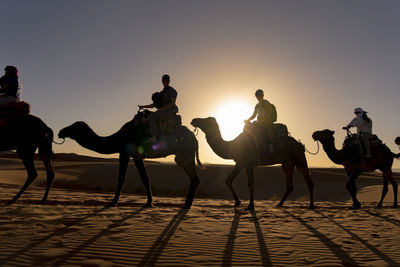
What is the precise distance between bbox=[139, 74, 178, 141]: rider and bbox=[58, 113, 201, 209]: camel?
285 millimetres

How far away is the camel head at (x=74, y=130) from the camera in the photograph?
30.2 feet

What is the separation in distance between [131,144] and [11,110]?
129 inches

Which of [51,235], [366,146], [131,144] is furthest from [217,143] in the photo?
[51,235]

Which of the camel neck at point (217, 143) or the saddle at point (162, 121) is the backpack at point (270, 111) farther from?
the saddle at point (162, 121)

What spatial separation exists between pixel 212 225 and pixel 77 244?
284 cm

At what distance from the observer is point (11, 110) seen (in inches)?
357

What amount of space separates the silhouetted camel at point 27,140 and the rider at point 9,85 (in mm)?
612

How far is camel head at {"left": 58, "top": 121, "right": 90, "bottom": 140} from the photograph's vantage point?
9.20m

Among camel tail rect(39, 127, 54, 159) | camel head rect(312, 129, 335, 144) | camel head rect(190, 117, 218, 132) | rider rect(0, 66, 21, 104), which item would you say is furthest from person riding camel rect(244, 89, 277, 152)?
rider rect(0, 66, 21, 104)

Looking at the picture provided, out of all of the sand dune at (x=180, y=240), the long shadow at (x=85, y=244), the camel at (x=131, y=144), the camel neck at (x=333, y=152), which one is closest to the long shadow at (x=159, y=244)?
the sand dune at (x=180, y=240)

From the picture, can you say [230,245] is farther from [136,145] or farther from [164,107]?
[164,107]

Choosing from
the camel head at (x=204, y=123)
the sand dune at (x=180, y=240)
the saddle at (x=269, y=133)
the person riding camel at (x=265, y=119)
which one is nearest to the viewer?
the sand dune at (x=180, y=240)

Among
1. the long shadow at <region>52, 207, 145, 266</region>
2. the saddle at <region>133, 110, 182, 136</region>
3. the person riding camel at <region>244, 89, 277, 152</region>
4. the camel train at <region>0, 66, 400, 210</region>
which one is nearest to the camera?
the long shadow at <region>52, 207, 145, 266</region>

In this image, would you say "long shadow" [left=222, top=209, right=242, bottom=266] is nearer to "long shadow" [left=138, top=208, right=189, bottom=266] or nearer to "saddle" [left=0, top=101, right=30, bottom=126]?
"long shadow" [left=138, top=208, right=189, bottom=266]
